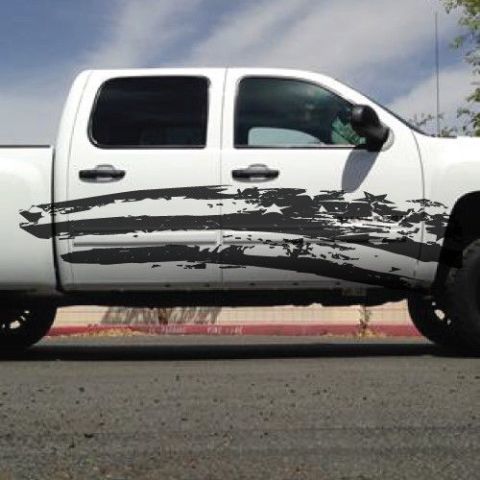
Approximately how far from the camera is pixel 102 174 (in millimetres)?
6070

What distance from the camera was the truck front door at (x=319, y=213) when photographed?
19.7ft

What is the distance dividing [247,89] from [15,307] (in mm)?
2373

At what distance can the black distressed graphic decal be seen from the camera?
6.02 metres

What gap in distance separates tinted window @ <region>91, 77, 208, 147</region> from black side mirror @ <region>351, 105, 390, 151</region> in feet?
3.52

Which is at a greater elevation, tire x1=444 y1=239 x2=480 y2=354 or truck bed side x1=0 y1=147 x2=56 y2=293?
truck bed side x1=0 y1=147 x2=56 y2=293

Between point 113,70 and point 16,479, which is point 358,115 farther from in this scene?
point 16,479

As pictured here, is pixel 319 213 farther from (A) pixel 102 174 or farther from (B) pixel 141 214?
(A) pixel 102 174

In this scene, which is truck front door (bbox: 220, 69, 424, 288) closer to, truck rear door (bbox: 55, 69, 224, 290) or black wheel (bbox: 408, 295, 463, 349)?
→ truck rear door (bbox: 55, 69, 224, 290)

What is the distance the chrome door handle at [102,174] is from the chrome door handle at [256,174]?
2.64 ft

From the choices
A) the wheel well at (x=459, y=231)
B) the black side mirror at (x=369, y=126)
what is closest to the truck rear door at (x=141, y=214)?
the black side mirror at (x=369, y=126)

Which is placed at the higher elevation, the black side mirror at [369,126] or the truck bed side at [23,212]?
the black side mirror at [369,126]

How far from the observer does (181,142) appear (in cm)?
621

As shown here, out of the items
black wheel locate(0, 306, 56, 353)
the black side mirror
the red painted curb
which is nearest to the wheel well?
the black side mirror

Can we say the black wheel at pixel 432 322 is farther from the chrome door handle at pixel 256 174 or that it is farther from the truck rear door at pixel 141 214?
the truck rear door at pixel 141 214
